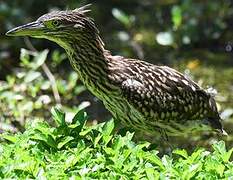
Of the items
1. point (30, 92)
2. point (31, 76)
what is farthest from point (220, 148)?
point (30, 92)

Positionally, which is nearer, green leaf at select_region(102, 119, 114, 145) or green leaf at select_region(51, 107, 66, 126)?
green leaf at select_region(102, 119, 114, 145)

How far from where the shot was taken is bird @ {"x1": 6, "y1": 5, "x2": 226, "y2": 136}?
20.1ft

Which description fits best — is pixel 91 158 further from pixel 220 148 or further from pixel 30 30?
pixel 30 30

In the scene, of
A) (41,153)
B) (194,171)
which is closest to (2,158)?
(41,153)

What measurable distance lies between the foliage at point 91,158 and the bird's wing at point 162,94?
0.70 meters

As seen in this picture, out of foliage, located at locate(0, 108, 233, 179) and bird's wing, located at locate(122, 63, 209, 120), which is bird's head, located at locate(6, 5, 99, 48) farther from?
foliage, located at locate(0, 108, 233, 179)

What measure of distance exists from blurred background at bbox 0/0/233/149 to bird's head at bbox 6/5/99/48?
1.49 m

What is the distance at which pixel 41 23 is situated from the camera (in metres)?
6.12

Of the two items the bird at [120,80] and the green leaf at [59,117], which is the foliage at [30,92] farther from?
the green leaf at [59,117]

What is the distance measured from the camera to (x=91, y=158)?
5074mm

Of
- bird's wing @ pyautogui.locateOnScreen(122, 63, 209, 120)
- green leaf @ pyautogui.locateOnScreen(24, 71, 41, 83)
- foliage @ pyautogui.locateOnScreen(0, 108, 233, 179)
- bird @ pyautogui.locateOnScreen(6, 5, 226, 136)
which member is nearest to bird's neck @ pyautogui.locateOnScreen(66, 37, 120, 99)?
bird @ pyautogui.locateOnScreen(6, 5, 226, 136)

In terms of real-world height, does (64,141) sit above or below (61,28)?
below

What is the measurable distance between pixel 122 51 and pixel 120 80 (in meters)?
3.23

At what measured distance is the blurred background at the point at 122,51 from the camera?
8.02m
